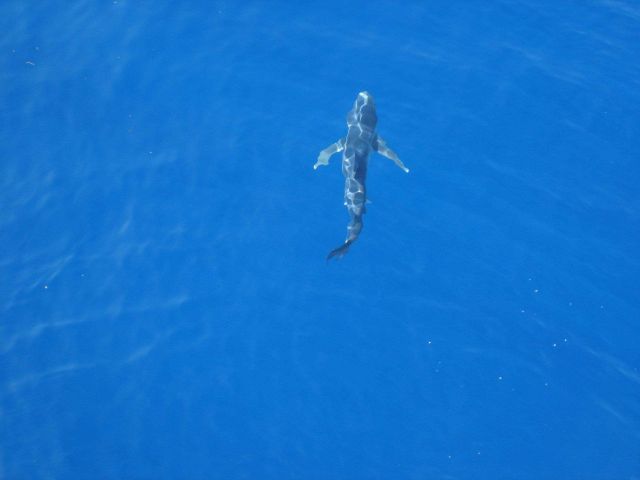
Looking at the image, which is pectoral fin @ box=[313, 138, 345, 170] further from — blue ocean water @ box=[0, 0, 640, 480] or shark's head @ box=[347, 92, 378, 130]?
shark's head @ box=[347, 92, 378, 130]

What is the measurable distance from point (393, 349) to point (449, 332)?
1.11 m

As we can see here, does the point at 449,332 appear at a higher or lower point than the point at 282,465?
higher

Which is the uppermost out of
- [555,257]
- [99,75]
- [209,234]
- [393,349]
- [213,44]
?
[213,44]

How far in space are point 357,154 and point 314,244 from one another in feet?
6.44

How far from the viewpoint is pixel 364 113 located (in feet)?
43.4

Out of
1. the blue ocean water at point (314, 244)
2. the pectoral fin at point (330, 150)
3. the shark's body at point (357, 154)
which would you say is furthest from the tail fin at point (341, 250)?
the pectoral fin at point (330, 150)

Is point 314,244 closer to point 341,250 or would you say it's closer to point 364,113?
point 341,250

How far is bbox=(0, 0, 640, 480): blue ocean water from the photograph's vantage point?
1123cm

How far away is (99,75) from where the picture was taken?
1494 centimetres

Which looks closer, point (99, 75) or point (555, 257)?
point (555, 257)

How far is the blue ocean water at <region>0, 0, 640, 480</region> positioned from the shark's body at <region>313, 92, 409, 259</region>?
1.96ft

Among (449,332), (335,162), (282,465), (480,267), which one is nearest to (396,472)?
(282,465)

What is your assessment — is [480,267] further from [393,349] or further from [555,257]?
[393,349]

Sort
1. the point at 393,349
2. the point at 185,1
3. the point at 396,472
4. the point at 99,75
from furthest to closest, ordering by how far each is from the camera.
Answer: the point at 185,1, the point at 99,75, the point at 393,349, the point at 396,472
